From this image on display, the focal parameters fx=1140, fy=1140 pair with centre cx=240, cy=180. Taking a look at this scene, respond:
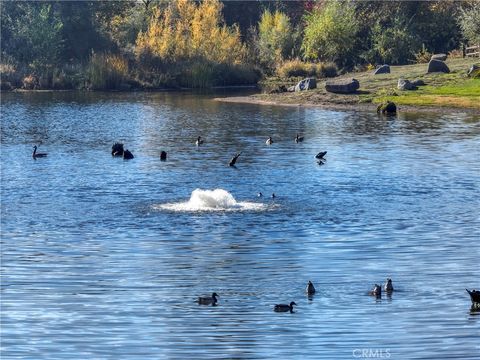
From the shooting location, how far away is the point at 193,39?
450ft

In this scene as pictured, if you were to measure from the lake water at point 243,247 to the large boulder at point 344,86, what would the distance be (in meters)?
27.7

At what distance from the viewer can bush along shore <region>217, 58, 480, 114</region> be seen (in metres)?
101

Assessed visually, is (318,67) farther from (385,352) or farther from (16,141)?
(385,352)

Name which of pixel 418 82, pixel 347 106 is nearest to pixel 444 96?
pixel 418 82

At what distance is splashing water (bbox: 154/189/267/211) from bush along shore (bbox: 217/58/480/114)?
5035cm

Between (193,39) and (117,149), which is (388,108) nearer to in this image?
(117,149)

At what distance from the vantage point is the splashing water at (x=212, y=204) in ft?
166

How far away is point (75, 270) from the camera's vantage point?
129 feet

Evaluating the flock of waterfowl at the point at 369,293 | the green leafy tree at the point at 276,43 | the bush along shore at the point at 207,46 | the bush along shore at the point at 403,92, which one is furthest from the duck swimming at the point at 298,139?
the green leafy tree at the point at 276,43

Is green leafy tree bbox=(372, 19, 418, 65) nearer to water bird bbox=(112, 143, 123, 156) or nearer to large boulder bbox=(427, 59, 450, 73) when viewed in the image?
large boulder bbox=(427, 59, 450, 73)

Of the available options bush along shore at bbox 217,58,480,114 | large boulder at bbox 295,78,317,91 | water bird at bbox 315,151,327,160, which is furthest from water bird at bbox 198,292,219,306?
large boulder at bbox 295,78,317,91

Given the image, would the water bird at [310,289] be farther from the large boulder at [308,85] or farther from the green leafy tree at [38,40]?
the green leafy tree at [38,40]

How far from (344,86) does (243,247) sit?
6946 cm

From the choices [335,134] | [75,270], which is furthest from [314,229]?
[335,134]
